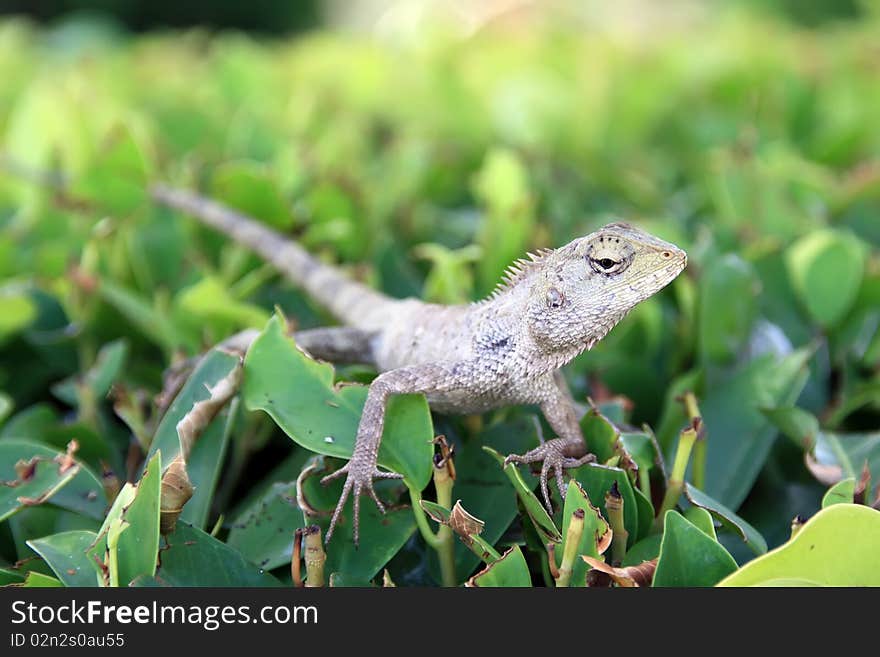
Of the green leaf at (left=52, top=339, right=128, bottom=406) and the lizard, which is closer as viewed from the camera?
the lizard

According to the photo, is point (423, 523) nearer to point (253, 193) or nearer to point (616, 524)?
point (616, 524)

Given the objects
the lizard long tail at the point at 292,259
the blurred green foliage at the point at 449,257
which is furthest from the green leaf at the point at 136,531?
the lizard long tail at the point at 292,259

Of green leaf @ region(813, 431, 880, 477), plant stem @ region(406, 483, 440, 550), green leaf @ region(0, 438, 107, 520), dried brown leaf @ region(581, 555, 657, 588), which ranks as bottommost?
green leaf @ region(0, 438, 107, 520)

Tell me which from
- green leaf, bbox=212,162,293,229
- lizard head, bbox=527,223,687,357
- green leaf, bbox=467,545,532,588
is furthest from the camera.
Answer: green leaf, bbox=212,162,293,229

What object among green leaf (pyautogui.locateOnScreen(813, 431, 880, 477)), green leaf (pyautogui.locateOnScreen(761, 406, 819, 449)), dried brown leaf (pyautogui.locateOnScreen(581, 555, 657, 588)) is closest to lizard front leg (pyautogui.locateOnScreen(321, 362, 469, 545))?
dried brown leaf (pyautogui.locateOnScreen(581, 555, 657, 588))

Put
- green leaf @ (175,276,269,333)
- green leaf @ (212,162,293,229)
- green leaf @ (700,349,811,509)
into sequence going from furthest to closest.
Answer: green leaf @ (212,162,293,229) < green leaf @ (175,276,269,333) < green leaf @ (700,349,811,509)

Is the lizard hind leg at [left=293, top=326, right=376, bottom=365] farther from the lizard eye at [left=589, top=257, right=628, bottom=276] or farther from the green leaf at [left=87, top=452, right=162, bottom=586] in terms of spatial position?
the green leaf at [left=87, top=452, right=162, bottom=586]

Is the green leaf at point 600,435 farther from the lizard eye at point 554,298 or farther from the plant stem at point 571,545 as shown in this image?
the plant stem at point 571,545
